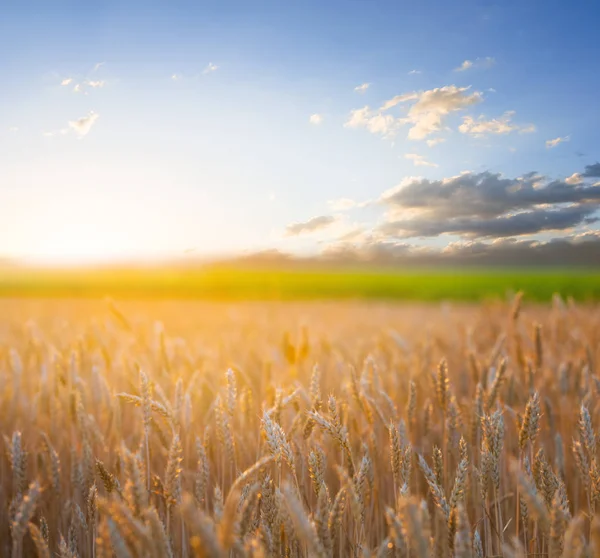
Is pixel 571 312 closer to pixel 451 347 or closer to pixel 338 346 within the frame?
pixel 451 347

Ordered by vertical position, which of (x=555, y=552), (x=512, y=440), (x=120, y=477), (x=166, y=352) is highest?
(x=166, y=352)

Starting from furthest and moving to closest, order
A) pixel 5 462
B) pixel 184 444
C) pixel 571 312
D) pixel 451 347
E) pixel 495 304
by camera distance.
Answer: pixel 495 304
pixel 571 312
pixel 451 347
pixel 5 462
pixel 184 444

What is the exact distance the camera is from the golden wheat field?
1133 mm

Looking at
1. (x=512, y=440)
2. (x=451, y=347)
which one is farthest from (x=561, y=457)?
(x=451, y=347)

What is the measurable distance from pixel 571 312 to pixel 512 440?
8.04 feet

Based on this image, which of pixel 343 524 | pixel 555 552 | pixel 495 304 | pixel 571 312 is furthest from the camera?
pixel 495 304

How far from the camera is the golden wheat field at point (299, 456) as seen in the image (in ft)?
3.72

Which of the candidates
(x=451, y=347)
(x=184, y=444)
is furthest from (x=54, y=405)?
(x=451, y=347)

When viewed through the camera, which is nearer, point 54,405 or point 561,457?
point 561,457

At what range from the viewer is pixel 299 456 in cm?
196

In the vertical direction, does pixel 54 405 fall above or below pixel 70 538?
above

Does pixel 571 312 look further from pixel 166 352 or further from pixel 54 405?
pixel 54 405

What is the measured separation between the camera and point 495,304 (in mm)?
6348

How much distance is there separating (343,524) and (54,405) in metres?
1.59
